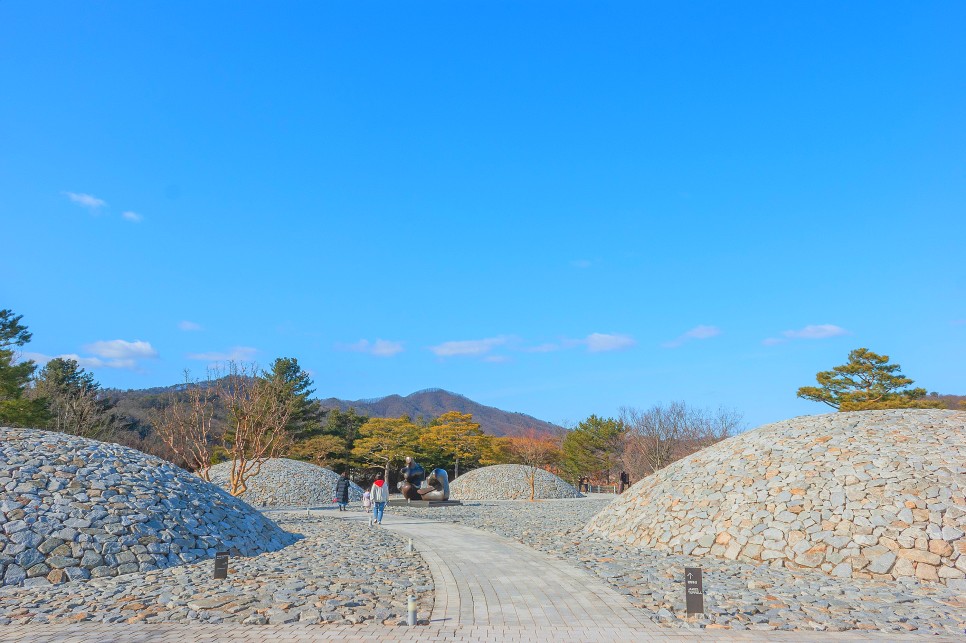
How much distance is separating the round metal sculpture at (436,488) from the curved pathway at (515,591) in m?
15.4

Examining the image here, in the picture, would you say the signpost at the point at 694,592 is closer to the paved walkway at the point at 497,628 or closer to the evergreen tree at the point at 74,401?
the paved walkway at the point at 497,628

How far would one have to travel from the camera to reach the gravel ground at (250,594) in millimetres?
7375

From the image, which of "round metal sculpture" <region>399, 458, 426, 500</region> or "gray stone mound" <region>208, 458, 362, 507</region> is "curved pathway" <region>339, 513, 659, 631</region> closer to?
"round metal sculpture" <region>399, 458, 426, 500</region>

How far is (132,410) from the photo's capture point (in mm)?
67625

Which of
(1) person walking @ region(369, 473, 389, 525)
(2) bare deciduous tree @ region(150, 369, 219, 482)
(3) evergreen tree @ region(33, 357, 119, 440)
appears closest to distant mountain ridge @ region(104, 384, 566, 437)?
(3) evergreen tree @ region(33, 357, 119, 440)

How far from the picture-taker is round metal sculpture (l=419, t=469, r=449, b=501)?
95.9 ft

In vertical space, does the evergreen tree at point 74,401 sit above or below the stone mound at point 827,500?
above

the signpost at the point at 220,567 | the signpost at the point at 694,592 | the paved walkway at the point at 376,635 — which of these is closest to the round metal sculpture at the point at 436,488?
the signpost at the point at 220,567

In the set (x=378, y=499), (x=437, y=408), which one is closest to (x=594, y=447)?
(x=378, y=499)

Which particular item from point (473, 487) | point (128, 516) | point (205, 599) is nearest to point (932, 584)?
point (205, 599)

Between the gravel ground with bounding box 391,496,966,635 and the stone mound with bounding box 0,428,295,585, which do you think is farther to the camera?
the stone mound with bounding box 0,428,295,585

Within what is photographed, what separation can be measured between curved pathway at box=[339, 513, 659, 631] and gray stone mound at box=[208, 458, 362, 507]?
1738 centimetres

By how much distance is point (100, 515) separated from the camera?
10.7m

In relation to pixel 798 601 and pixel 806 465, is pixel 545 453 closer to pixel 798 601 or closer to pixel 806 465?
pixel 806 465
